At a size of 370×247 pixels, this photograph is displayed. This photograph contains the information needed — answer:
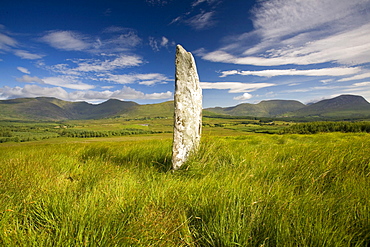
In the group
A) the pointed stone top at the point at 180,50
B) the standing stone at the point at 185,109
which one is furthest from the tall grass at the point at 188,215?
the pointed stone top at the point at 180,50

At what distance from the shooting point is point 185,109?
5812 mm

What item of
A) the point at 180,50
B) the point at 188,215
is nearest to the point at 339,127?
the point at 180,50

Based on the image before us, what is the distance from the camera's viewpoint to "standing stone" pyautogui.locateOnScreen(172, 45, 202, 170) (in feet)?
18.4

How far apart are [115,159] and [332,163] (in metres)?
6.40

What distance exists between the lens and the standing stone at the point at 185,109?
18.4ft

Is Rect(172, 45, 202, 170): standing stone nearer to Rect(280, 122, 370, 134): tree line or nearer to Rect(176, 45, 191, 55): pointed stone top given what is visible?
Rect(176, 45, 191, 55): pointed stone top

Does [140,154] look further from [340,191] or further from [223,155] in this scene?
[340,191]

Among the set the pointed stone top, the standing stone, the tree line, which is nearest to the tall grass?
the standing stone

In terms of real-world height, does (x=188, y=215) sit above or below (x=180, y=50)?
below

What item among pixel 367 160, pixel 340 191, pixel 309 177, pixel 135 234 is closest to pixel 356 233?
pixel 340 191

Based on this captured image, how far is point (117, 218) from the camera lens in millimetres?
2381

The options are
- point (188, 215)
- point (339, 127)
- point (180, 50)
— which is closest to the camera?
point (188, 215)

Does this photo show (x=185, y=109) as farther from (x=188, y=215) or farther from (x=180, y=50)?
(x=188, y=215)

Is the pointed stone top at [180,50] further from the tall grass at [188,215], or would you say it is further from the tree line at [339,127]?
the tree line at [339,127]
